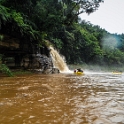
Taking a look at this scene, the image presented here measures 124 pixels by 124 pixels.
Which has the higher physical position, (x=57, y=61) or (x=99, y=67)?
(x=57, y=61)

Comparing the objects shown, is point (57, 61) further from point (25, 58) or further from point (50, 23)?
point (25, 58)

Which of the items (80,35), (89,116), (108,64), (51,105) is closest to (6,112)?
(51,105)

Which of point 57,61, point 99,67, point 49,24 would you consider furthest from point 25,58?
point 99,67

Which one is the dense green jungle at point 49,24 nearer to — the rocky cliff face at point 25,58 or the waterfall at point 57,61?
the rocky cliff face at point 25,58

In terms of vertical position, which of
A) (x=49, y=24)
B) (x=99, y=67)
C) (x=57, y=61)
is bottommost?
(x=99, y=67)

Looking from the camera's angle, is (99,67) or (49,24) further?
(99,67)

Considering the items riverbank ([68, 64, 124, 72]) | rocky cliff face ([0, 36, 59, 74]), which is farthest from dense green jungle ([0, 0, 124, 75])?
riverbank ([68, 64, 124, 72])

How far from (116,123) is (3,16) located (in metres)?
10.6

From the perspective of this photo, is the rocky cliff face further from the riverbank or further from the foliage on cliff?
the riverbank

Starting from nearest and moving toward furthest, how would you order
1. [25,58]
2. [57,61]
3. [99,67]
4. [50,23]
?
[25,58] < [50,23] < [57,61] < [99,67]

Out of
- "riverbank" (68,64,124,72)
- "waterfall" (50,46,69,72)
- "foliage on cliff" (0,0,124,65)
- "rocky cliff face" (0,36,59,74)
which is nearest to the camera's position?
"foliage on cliff" (0,0,124,65)

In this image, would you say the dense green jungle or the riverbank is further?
the riverbank

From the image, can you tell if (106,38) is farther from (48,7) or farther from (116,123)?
(116,123)

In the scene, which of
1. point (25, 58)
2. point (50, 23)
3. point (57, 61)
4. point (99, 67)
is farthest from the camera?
point (99, 67)
